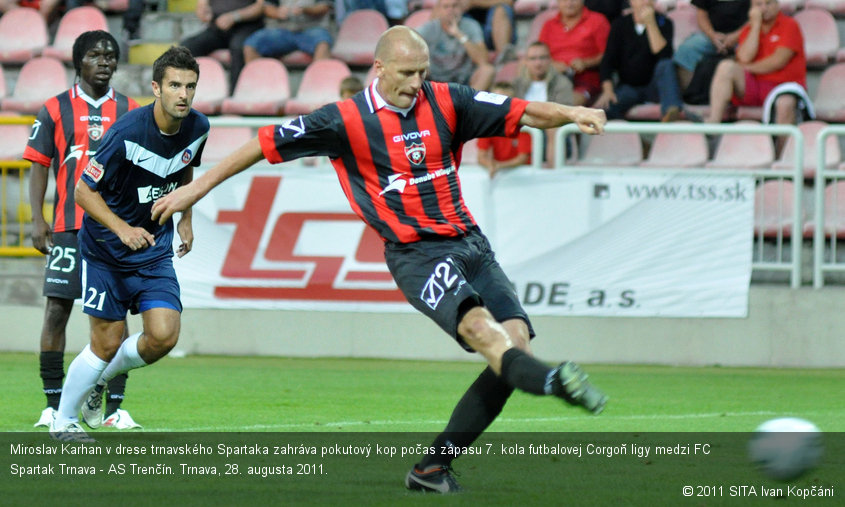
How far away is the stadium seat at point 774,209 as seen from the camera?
36.9ft

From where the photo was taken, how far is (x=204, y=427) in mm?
7742

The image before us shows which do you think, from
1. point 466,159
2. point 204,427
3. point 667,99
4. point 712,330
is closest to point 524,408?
point 204,427

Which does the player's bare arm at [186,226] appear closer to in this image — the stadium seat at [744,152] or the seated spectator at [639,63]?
the stadium seat at [744,152]

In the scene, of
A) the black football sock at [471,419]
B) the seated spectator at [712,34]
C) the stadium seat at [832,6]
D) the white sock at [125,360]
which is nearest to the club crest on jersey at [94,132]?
the white sock at [125,360]

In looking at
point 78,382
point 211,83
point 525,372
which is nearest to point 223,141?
point 211,83

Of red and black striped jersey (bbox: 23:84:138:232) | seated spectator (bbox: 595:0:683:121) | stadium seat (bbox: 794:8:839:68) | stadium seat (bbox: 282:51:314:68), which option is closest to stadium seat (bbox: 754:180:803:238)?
seated spectator (bbox: 595:0:683:121)

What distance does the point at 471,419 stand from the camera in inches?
223

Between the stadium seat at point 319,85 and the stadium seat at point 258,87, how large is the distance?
208 millimetres

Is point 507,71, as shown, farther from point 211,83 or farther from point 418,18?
point 211,83

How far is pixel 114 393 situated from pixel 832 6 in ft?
30.9

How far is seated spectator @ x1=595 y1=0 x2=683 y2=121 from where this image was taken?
1317cm

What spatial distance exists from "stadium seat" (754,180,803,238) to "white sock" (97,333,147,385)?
6.07 metres

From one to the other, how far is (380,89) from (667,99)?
769 centimetres

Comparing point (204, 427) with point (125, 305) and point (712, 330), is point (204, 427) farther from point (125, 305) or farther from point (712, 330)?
point (712, 330)
